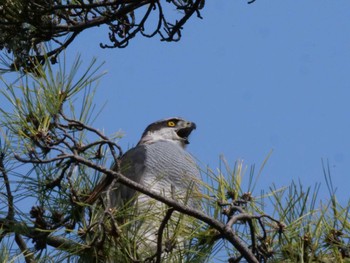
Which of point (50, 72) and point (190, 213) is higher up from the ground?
point (50, 72)

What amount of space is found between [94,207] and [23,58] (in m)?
1.51

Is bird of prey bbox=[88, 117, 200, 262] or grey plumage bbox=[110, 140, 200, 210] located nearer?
bird of prey bbox=[88, 117, 200, 262]

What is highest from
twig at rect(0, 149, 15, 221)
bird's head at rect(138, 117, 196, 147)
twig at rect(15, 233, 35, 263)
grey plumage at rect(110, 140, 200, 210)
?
bird's head at rect(138, 117, 196, 147)

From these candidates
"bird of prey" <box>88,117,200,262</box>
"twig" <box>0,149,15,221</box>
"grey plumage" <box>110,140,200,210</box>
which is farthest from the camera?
"grey plumage" <box>110,140,200,210</box>

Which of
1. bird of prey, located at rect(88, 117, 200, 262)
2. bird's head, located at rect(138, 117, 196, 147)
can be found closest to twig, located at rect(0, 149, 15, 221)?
bird of prey, located at rect(88, 117, 200, 262)

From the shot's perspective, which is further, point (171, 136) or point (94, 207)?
point (171, 136)

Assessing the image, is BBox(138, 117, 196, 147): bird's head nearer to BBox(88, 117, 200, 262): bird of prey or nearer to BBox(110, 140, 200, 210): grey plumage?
BBox(88, 117, 200, 262): bird of prey

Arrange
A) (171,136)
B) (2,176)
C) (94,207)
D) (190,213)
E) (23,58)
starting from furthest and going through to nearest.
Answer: (171,136)
(23,58)
(2,176)
(94,207)
(190,213)

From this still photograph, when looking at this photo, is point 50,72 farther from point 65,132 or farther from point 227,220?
point 227,220

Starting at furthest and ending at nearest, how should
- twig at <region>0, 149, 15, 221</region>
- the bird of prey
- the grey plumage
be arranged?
the grey plumage → twig at <region>0, 149, 15, 221</region> → the bird of prey

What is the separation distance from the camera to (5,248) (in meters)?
A: 3.56

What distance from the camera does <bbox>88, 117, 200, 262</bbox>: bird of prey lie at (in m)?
3.61

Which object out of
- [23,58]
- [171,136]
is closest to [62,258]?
[23,58]

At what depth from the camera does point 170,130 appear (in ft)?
22.2
